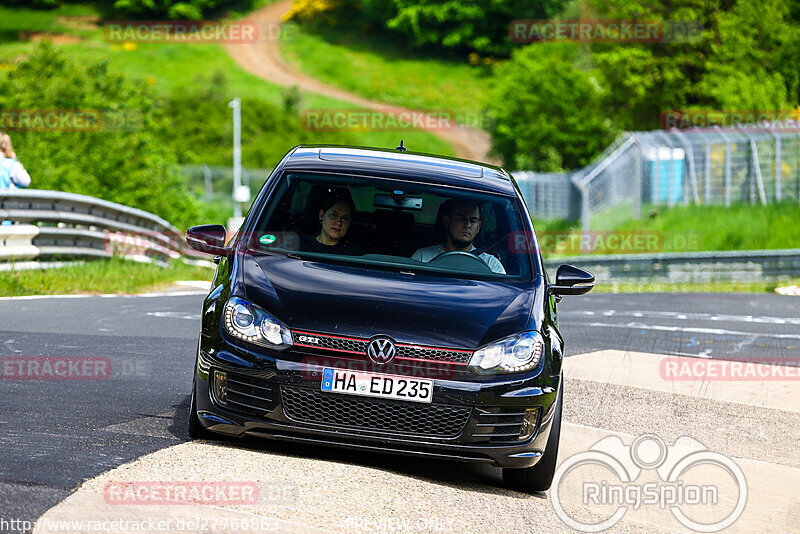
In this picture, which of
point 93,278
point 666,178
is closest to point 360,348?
point 93,278

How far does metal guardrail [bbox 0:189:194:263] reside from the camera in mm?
16141

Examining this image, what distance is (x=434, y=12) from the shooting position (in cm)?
10531

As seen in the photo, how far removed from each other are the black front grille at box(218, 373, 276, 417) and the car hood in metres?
0.34

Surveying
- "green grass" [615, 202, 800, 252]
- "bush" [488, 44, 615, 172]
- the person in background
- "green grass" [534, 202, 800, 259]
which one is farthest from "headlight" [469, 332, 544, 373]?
"bush" [488, 44, 615, 172]

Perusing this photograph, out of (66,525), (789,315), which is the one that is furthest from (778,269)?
(66,525)

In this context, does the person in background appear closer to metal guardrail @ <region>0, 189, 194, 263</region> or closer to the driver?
metal guardrail @ <region>0, 189, 194, 263</region>

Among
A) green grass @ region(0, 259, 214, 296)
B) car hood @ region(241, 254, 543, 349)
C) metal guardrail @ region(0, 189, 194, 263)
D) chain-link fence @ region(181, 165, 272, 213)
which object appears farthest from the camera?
chain-link fence @ region(181, 165, 272, 213)

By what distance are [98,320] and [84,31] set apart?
331 feet

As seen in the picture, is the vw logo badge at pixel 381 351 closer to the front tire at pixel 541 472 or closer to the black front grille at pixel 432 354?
the black front grille at pixel 432 354

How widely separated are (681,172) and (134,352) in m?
28.7

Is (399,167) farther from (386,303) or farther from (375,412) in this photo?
(375,412)

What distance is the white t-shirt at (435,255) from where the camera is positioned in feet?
22.9

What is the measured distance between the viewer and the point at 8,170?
1584 cm

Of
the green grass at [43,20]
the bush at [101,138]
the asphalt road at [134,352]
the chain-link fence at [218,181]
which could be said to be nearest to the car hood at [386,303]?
the asphalt road at [134,352]
